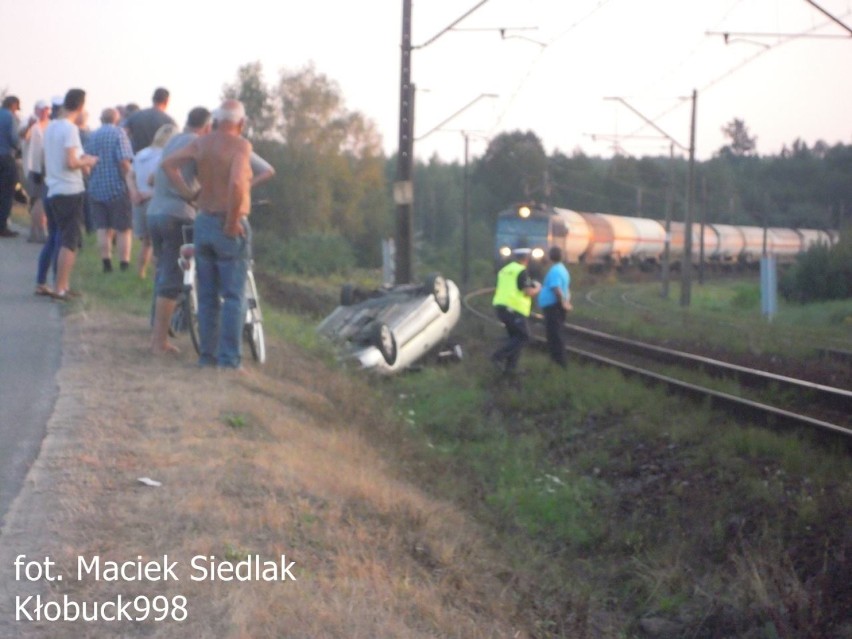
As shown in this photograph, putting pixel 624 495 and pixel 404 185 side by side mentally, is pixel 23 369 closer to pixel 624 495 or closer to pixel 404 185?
pixel 624 495

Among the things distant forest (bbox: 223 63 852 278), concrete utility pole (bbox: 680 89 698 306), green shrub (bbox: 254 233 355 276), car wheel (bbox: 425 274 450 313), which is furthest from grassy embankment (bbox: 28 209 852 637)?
distant forest (bbox: 223 63 852 278)

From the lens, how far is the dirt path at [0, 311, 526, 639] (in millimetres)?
4641

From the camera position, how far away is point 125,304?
12023mm

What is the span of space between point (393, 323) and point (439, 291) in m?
1.30

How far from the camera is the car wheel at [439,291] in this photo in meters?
16.7

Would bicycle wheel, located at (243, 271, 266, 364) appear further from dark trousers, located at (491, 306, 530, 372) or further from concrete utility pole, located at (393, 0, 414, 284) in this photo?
concrete utility pole, located at (393, 0, 414, 284)

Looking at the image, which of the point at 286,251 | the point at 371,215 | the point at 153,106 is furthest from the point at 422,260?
the point at 153,106

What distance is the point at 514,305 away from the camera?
15359 millimetres

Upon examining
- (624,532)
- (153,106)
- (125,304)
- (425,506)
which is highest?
(153,106)

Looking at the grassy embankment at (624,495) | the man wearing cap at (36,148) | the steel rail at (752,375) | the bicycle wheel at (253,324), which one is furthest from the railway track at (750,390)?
the man wearing cap at (36,148)

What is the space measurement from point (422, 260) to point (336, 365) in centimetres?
4858

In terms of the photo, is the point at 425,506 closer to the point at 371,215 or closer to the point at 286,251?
the point at 286,251

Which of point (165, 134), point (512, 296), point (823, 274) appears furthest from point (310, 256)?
point (165, 134)

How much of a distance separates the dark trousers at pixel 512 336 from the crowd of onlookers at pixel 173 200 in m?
4.52
